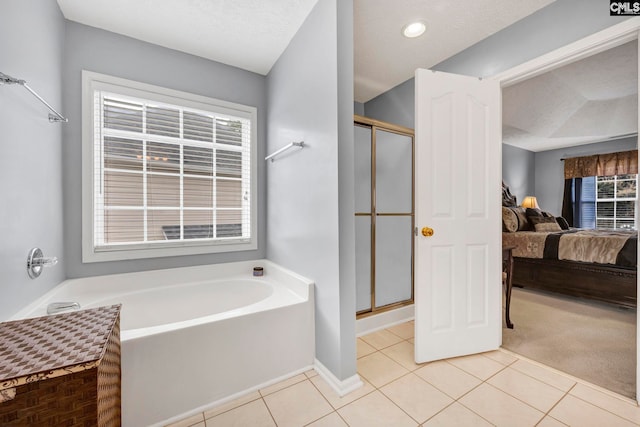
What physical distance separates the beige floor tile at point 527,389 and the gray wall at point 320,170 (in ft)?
3.06

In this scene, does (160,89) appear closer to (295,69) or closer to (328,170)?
(295,69)

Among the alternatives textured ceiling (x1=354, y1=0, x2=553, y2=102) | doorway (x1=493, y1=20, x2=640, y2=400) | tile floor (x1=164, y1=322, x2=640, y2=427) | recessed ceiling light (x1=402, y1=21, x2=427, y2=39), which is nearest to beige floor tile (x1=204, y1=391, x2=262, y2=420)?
tile floor (x1=164, y1=322, x2=640, y2=427)

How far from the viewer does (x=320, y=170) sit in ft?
5.73

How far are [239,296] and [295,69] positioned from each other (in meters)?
2.00

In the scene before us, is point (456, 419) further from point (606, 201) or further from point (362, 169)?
point (606, 201)

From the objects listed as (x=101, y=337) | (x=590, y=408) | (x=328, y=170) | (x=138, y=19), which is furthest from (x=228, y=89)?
(x=590, y=408)

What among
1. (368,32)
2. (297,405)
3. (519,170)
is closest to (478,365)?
(297,405)

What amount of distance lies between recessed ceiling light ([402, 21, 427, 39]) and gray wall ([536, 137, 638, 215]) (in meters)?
6.25

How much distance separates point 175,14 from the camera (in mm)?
1849

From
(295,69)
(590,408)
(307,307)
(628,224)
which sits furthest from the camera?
(628,224)

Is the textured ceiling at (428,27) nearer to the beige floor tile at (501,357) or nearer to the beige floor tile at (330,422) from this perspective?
the beige floor tile at (501,357)

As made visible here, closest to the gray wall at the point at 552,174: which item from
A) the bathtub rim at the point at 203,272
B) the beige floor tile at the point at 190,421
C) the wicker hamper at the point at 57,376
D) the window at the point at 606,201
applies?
the window at the point at 606,201

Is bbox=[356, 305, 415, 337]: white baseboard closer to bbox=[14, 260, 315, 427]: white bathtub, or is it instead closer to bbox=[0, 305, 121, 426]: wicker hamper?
bbox=[14, 260, 315, 427]: white bathtub

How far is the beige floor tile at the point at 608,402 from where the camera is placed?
4.39ft
